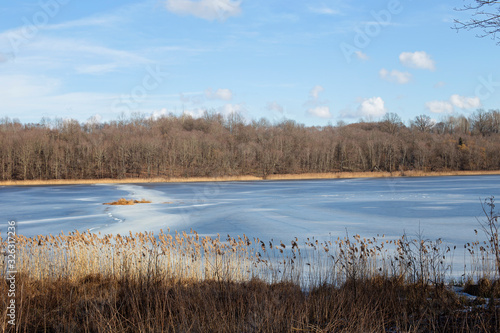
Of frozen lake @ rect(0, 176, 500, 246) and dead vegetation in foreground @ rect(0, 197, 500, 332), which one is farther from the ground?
dead vegetation in foreground @ rect(0, 197, 500, 332)

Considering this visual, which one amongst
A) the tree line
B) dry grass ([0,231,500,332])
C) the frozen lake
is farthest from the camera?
the tree line

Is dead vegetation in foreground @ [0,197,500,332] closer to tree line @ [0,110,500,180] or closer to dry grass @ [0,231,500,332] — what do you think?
dry grass @ [0,231,500,332]

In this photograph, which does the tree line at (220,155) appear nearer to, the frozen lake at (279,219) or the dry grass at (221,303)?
the frozen lake at (279,219)

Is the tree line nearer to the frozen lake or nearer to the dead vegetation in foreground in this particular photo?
the frozen lake

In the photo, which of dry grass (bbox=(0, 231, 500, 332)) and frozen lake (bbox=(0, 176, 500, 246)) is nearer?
dry grass (bbox=(0, 231, 500, 332))

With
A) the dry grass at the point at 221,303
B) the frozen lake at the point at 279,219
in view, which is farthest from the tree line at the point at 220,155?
the dry grass at the point at 221,303

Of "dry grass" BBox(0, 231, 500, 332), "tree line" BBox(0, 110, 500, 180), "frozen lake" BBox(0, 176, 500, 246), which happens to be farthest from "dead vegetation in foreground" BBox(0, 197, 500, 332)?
"tree line" BBox(0, 110, 500, 180)

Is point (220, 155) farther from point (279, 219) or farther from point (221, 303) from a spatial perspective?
point (221, 303)

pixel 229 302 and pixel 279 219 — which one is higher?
pixel 229 302

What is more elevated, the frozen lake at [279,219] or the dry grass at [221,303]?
the dry grass at [221,303]

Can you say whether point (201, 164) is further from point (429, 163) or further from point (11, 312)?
point (11, 312)

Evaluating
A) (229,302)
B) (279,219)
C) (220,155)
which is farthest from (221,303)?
(220,155)

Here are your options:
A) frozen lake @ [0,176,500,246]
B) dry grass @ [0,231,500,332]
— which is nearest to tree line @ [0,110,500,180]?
frozen lake @ [0,176,500,246]

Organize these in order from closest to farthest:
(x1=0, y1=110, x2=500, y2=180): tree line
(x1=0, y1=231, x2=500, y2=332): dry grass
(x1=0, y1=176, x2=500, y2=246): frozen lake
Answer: (x1=0, y1=231, x2=500, y2=332): dry grass < (x1=0, y1=176, x2=500, y2=246): frozen lake < (x1=0, y1=110, x2=500, y2=180): tree line
